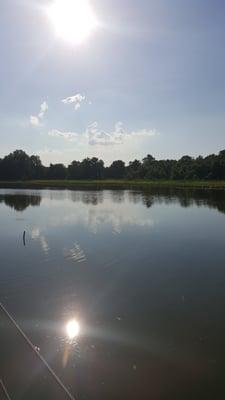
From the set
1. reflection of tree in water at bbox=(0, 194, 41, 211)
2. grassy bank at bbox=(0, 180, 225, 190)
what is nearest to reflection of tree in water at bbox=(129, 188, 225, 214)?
reflection of tree in water at bbox=(0, 194, 41, 211)

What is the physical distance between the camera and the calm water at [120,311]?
7707 millimetres

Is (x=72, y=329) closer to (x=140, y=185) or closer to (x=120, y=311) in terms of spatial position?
(x=120, y=311)

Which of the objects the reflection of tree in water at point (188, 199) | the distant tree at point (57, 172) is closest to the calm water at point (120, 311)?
the reflection of tree in water at point (188, 199)

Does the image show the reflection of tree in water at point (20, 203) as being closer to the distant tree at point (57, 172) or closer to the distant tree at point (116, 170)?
the distant tree at point (57, 172)

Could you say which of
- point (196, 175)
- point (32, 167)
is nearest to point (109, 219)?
point (196, 175)

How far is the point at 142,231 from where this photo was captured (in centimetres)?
2625

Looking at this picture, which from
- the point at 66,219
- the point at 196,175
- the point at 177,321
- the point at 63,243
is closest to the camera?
the point at 177,321

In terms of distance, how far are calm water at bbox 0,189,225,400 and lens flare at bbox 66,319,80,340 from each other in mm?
137

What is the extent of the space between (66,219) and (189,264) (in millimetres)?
16699

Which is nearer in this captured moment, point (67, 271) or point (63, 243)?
point (67, 271)

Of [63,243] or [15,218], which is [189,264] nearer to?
[63,243]

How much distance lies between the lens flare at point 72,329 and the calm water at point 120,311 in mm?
137

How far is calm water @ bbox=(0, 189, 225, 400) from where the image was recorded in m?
7.71

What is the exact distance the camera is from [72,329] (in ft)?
32.8
